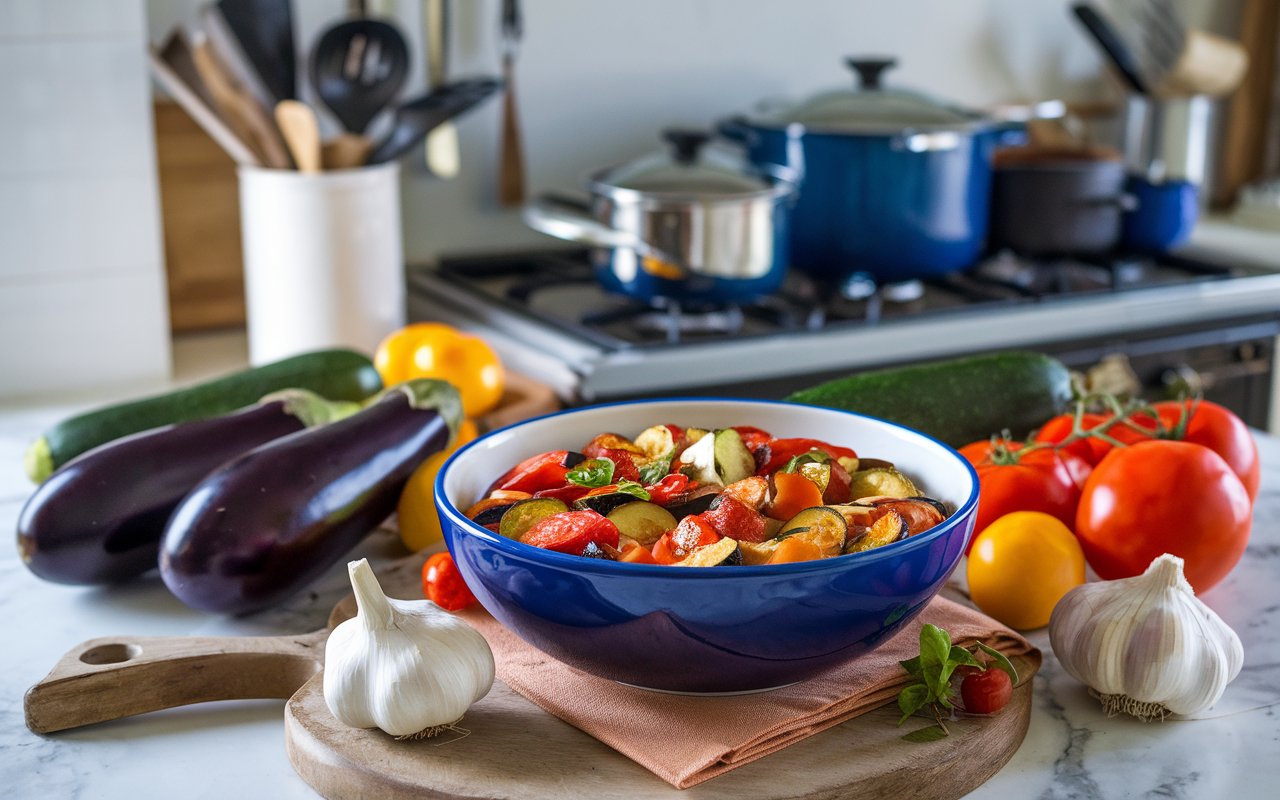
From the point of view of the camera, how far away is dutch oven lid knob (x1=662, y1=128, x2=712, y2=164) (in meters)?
1.74

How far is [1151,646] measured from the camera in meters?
0.79

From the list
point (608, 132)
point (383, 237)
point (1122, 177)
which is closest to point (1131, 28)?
point (1122, 177)

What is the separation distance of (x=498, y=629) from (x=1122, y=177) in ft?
5.07

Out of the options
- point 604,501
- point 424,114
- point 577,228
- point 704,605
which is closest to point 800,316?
point 577,228

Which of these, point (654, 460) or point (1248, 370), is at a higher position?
point (654, 460)

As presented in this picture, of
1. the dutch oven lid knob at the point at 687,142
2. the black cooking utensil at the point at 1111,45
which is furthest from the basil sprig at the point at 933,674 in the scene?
the black cooking utensil at the point at 1111,45

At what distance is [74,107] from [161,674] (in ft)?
3.23

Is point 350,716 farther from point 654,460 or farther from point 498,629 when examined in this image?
point 654,460

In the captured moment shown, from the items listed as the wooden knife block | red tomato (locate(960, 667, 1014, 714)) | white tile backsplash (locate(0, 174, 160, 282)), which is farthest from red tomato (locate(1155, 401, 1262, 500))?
the wooden knife block

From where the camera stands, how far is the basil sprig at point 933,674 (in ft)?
2.56

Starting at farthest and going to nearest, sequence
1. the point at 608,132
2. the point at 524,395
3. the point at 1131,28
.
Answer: the point at 1131,28, the point at 608,132, the point at 524,395

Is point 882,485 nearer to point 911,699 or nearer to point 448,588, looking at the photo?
point 911,699

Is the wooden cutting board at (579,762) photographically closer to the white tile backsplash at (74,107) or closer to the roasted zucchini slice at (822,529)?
the roasted zucchini slice at (822,529)

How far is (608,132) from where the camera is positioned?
2180 mm
